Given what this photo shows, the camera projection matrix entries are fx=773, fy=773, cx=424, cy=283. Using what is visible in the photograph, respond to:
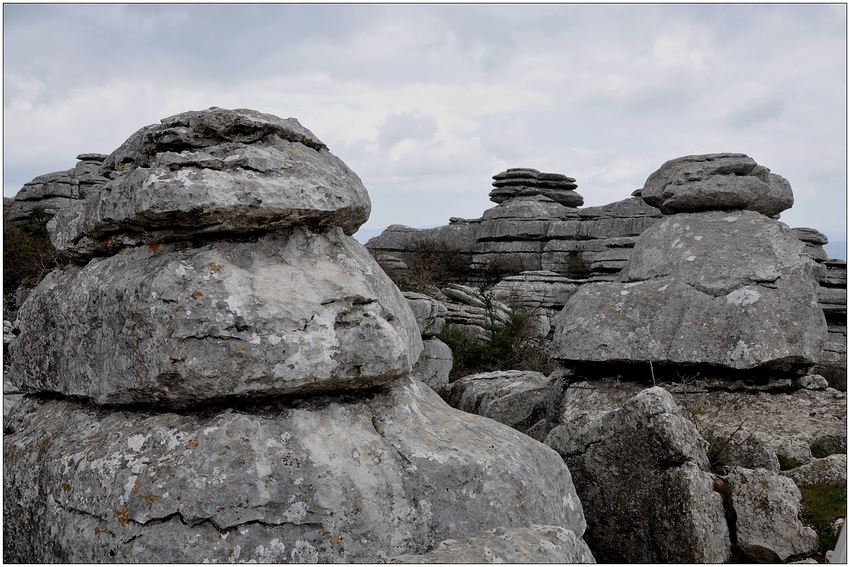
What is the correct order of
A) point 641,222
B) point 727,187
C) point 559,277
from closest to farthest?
point 727,187
point 559,277
point 641,222

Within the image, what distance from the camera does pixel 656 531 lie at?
17.6ft

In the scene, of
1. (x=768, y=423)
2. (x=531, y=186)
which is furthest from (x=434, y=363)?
(x=531, y=186)

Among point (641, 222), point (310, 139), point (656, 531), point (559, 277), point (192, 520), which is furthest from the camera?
point (641, 222)

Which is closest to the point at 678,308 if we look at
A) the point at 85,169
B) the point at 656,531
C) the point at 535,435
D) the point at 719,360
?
the point at 719,360

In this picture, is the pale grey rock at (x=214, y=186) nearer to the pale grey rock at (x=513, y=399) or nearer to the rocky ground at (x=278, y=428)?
the rocky ground at (x=278, y=428)

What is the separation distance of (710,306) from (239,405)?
5.22m

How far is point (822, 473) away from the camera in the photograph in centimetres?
624

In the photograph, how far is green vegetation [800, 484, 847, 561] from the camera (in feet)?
17.5

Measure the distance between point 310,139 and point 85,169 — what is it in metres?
29.6

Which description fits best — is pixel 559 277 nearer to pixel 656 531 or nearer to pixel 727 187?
pixel 727 187

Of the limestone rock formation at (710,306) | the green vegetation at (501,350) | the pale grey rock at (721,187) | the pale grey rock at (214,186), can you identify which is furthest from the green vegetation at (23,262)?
the pale grey rock at (721,187)

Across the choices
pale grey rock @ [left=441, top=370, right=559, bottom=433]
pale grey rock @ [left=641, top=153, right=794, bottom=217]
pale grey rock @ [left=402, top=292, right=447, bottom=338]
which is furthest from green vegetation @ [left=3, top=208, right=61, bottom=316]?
pale grey rock @ [left=641, top=153, right=794, bottom=217]

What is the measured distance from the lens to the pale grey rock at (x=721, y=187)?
8.38 meters

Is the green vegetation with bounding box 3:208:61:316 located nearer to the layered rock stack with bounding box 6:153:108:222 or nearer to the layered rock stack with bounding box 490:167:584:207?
the layered rock stack with bounding box 6:153:108:222
